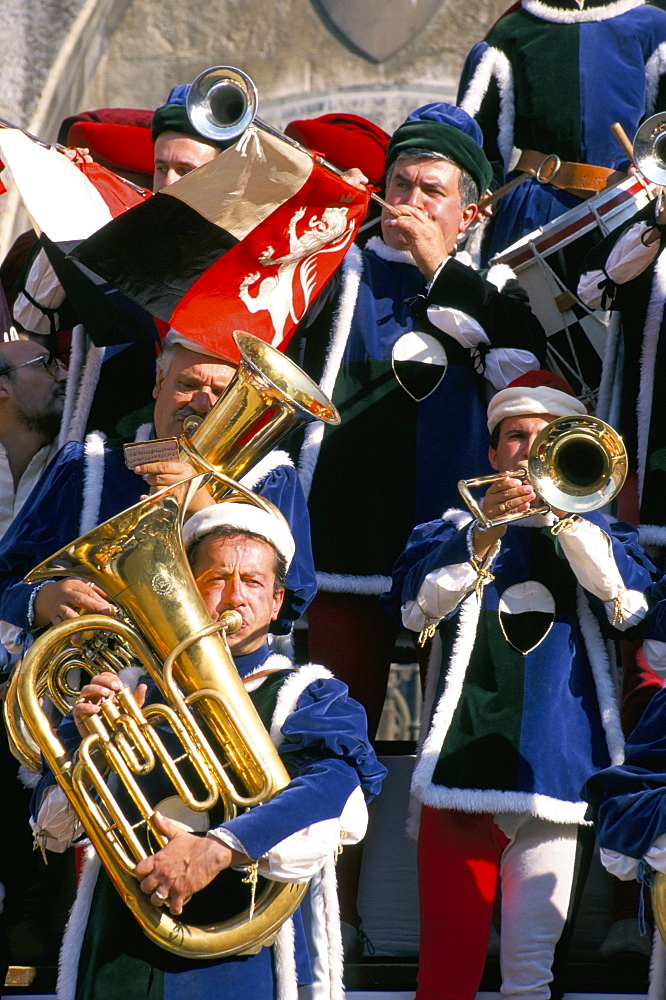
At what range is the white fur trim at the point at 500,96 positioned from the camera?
602 cm

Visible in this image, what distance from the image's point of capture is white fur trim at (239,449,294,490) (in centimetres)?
458

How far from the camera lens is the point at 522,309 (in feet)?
16.5

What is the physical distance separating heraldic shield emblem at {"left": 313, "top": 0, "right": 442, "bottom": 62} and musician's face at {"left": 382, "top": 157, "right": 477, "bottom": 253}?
3.87 meters

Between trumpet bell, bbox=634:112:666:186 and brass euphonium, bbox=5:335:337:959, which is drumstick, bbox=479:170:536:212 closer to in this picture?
trumpet bell, bbox=634:112:666:186

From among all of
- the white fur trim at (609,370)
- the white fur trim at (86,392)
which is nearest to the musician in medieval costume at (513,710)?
the white fur trim at (609,370)

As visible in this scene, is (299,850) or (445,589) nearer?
(299,850)

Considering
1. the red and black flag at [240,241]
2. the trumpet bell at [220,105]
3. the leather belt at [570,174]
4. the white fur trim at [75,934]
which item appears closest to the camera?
the white fur trim at [75,934]

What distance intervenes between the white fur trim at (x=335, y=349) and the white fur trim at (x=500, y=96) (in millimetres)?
1050

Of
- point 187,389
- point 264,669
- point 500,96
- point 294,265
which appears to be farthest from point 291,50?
point 264,669

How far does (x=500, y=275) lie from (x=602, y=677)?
1496 mm

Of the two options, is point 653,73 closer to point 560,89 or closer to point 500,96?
point 560,89

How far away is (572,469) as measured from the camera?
4172mm

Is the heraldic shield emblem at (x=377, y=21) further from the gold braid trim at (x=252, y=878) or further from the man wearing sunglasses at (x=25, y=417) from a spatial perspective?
the gold braid trim at (x=252, y=878)

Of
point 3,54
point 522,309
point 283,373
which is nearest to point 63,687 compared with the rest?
point 283,373
